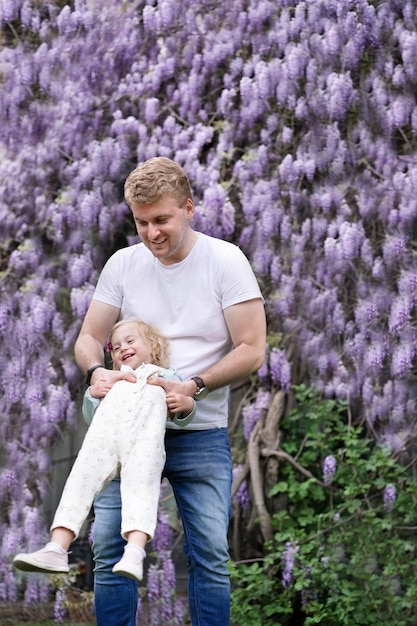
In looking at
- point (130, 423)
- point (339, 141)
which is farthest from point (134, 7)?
point (130, 423)

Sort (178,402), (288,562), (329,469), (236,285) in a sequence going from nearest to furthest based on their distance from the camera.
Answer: (178,402)
(236,285)
(288,562)
(329,469)

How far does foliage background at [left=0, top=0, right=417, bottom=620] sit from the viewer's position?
4.09 m

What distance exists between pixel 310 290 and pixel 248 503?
916 millimetres

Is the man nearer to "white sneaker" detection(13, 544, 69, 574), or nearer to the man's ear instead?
the man's ear

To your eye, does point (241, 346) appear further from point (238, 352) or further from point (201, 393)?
point (201, 393)

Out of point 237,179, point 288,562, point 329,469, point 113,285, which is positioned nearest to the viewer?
point 113,285

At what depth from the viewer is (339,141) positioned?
13.7ft

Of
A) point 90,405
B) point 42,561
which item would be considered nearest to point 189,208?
point 90,405

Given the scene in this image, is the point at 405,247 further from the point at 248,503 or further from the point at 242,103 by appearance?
the point at 248,503

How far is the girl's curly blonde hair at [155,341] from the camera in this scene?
245cm

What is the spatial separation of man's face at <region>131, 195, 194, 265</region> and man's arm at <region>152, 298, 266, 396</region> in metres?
0.21

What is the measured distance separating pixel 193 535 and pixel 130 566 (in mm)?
399

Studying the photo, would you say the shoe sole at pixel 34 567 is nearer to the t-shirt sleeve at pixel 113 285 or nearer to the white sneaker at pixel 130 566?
the white sneaker at pixel 130 566

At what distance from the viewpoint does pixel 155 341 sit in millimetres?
2453
